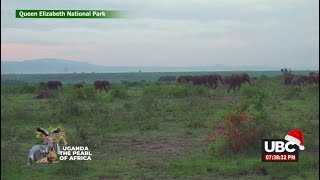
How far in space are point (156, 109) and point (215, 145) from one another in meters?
7.01

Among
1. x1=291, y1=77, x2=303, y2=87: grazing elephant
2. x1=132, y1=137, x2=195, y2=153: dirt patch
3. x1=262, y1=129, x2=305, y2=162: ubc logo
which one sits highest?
x1=291, y1=77, x2=303, y2=87: grazing elephant

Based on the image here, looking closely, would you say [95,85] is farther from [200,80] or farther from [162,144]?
[162,144]

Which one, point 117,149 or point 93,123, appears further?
point 93,123

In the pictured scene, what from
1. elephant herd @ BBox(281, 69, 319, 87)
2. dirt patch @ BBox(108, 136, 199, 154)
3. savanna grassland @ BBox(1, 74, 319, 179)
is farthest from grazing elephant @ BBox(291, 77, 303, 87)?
dirt patch @ BBox(108, 136, 199, 154)

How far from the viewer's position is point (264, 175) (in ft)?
25.2

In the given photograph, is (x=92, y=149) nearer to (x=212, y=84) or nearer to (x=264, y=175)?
(x=264, y=175)

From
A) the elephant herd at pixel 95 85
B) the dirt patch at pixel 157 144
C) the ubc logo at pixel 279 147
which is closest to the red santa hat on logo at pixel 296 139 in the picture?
the ubc logo at pixel 279 147

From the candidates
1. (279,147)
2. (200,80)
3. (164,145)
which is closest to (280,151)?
(279,147)

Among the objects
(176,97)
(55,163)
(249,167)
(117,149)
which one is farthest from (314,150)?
(176,97)

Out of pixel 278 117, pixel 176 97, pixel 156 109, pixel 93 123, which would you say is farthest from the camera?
pixel 176 97

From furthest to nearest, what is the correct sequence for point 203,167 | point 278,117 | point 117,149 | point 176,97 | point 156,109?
point 176,97
point 156,109
point 278,117
point 117,149
point 203,167

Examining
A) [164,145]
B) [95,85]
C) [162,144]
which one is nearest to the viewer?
[164,145]

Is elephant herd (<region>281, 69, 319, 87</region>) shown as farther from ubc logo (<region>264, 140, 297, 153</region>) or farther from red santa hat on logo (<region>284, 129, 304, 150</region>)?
ubc logo (<region>264, 140, 297, 153</region>)

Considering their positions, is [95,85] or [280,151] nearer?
[280,151]
